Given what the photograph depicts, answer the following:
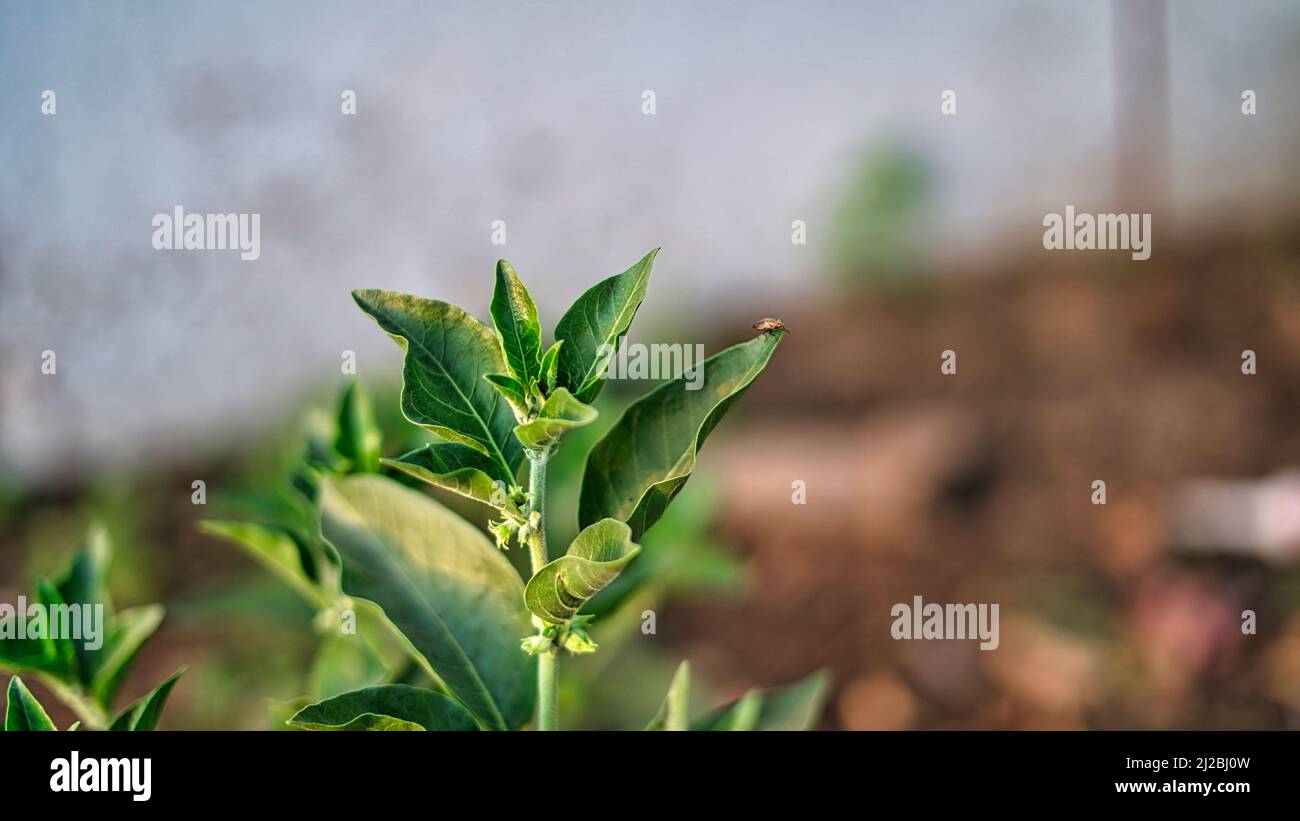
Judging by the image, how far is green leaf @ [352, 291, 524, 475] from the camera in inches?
18.6

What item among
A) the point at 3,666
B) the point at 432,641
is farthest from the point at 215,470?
the point at 432,641

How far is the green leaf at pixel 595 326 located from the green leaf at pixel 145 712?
31 cm

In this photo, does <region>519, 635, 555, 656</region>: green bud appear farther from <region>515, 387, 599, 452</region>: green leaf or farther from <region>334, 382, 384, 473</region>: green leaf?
<region>334, 382, 384, 473</region>: green leaf

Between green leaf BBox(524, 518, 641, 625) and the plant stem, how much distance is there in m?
0.01

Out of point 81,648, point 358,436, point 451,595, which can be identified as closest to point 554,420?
point 451,595

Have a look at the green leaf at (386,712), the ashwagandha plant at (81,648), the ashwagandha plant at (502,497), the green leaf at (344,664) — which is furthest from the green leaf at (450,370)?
the green leaf at (344,664)

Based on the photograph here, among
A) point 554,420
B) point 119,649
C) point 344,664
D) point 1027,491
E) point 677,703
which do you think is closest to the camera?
point 554,420

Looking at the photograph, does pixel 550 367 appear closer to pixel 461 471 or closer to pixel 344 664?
pixel 461 471

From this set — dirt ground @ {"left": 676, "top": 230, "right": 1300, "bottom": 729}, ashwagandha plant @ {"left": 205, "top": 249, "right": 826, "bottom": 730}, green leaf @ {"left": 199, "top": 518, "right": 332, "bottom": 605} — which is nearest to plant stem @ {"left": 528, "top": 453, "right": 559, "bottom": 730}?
ashwagandha plant @ {"left": 205, "top": 249, "right": 826, "bottom": 730}

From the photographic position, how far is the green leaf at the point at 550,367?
0.47m

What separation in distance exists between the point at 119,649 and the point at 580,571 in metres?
0.40

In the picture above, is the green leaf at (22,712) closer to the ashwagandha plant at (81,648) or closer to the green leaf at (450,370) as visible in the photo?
the ashwagandha plant at (81,648)

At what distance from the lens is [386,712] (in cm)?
52

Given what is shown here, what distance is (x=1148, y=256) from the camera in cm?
288
